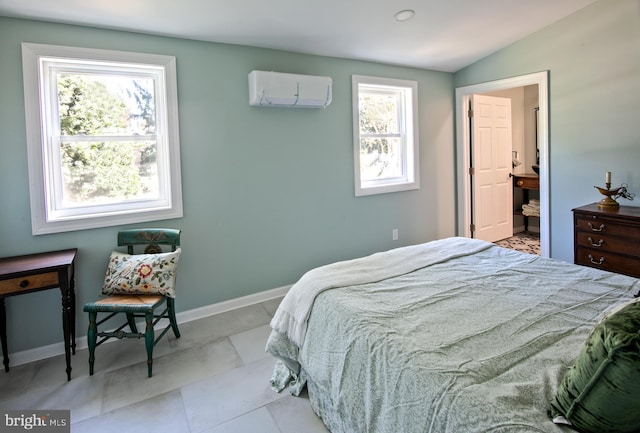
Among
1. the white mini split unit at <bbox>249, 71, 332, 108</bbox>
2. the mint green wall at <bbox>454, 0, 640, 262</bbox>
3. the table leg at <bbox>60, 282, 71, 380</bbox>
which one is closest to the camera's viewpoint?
the table leg at <bbox>60, 282, 71, 380</bbox>

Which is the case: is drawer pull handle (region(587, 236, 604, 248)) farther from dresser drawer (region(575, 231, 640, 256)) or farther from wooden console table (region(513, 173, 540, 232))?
wooden console table (region(513, 173, 540, 232))

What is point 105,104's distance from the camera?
2.79m

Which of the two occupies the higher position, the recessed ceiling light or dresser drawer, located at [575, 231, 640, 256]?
the recessed ceiling light

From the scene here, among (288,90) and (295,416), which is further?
(288,90)

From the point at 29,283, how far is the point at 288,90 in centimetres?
227

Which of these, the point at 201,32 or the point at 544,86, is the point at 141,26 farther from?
the point at 544,86

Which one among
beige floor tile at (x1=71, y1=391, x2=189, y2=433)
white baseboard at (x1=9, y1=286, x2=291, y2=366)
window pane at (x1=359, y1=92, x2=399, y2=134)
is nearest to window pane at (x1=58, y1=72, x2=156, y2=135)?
white baseboard at (x1=9, y1=286, x2=291, y2=366)

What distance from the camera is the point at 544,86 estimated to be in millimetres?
3734

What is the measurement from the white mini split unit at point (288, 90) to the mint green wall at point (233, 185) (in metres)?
0.15

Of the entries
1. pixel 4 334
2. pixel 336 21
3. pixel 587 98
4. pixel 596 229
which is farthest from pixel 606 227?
pixel 4 334

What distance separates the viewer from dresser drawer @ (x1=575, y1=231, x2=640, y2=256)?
9.02 ft

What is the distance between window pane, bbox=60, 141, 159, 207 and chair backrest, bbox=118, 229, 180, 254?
0.36 m

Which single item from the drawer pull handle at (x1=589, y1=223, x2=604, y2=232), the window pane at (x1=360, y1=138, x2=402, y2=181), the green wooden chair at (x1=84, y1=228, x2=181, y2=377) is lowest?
the green wooden chair at (x1=84, y1=228, x2=181, y2=377)

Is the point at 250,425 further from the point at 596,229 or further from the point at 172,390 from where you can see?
the point at 596,229
